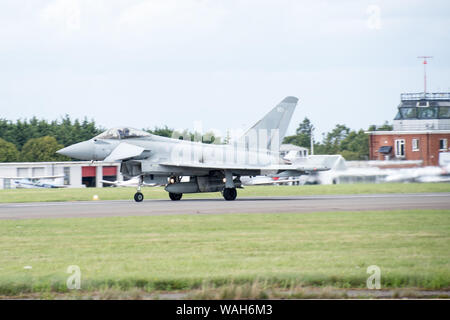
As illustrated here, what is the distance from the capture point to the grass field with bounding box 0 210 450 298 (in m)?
9.08

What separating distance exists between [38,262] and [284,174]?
17.7 m

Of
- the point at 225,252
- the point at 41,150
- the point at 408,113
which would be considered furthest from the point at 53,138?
the point at 225,252

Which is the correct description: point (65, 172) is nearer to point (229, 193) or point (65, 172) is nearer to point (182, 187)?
point (182, 187)

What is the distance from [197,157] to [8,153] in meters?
43.1

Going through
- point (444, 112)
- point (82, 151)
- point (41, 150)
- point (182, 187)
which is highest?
point (444, 112)

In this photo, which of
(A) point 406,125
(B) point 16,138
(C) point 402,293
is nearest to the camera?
(C) point 402,293

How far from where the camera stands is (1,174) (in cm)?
5931

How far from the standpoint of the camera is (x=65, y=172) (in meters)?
63.0

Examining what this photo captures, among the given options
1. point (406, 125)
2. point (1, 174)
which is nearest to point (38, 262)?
point (406, 125)

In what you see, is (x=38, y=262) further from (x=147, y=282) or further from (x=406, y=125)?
(x=406, y=125)

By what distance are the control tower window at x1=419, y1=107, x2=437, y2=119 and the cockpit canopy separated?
31.3 metres

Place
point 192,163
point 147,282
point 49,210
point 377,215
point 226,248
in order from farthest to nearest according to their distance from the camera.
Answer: point 192,163 → point 49,210 → point 377,215 → point 226,248 → point 147,282

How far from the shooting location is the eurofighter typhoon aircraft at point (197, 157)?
26500mm
